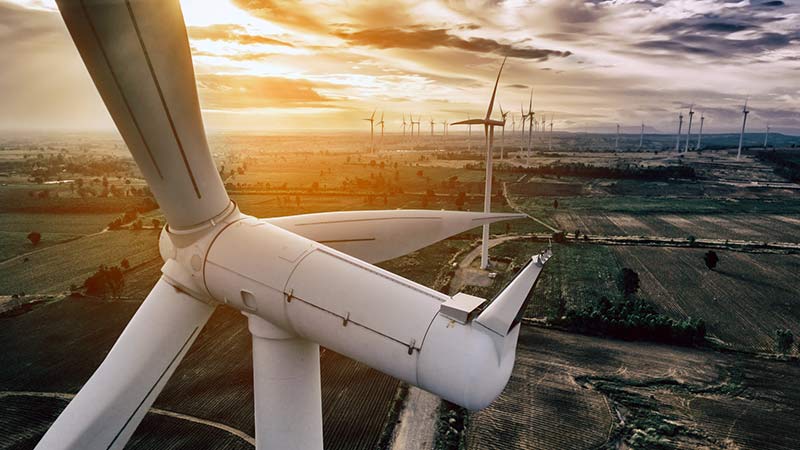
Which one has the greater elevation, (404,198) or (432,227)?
(432,227)

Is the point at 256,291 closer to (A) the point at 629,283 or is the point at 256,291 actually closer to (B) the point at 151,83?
(B) the point at 151,83

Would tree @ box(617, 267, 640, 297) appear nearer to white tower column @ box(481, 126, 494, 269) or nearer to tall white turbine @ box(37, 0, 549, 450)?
white tower column @ box(481, 126, 494, 269)

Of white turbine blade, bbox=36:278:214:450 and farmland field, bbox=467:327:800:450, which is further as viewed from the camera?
farmland field, bbox=467:327:800:450

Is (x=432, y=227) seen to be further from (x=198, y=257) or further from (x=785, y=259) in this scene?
(x=785, y=259)

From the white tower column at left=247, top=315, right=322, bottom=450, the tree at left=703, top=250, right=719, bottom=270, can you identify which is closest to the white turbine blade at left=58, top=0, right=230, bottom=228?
the white tower column at left=247, top=315, right=322, bottom=450

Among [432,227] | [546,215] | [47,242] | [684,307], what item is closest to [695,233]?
[546,215]

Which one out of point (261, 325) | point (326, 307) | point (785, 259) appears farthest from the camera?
point (785, 259)

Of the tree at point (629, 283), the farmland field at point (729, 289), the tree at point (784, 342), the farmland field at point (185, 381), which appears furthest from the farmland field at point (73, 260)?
the tree at point (784, 342)
